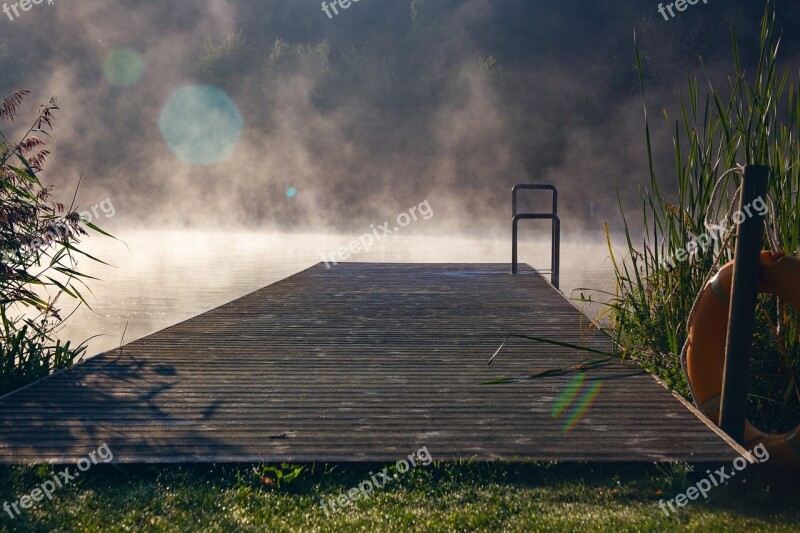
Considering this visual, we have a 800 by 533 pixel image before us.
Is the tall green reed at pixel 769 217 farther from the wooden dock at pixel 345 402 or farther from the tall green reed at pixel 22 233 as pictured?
the tall green reed at pixel 22 233

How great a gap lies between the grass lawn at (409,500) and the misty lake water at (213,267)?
2911 mm

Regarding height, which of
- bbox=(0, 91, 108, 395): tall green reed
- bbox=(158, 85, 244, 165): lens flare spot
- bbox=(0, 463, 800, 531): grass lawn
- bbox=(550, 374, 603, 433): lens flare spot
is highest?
bbox=(158, 85, 244, 165): lens flare spot

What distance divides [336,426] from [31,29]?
40362 mm

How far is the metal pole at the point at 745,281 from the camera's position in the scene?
2199 mm

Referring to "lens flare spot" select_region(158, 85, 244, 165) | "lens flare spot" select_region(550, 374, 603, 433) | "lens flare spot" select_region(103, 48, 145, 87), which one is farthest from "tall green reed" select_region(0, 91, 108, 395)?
"lens flare spot" select_region(103, 48, 145, 87)

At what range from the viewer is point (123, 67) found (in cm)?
3703

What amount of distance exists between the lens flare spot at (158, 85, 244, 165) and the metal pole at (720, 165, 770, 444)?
32.5 meters

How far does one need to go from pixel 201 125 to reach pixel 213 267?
1040 inches

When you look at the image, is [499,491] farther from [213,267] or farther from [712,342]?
[213,267]

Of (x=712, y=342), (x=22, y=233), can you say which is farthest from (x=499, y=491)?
(x=22, y=233)

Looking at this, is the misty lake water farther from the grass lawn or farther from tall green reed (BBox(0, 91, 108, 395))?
the grass lawn

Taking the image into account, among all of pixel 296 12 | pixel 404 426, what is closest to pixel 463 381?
pixel 404 426

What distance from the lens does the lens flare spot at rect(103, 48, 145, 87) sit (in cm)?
3644

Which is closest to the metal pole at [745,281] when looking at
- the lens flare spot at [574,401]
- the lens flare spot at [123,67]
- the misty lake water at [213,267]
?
the lens flare spot at [574,401]
